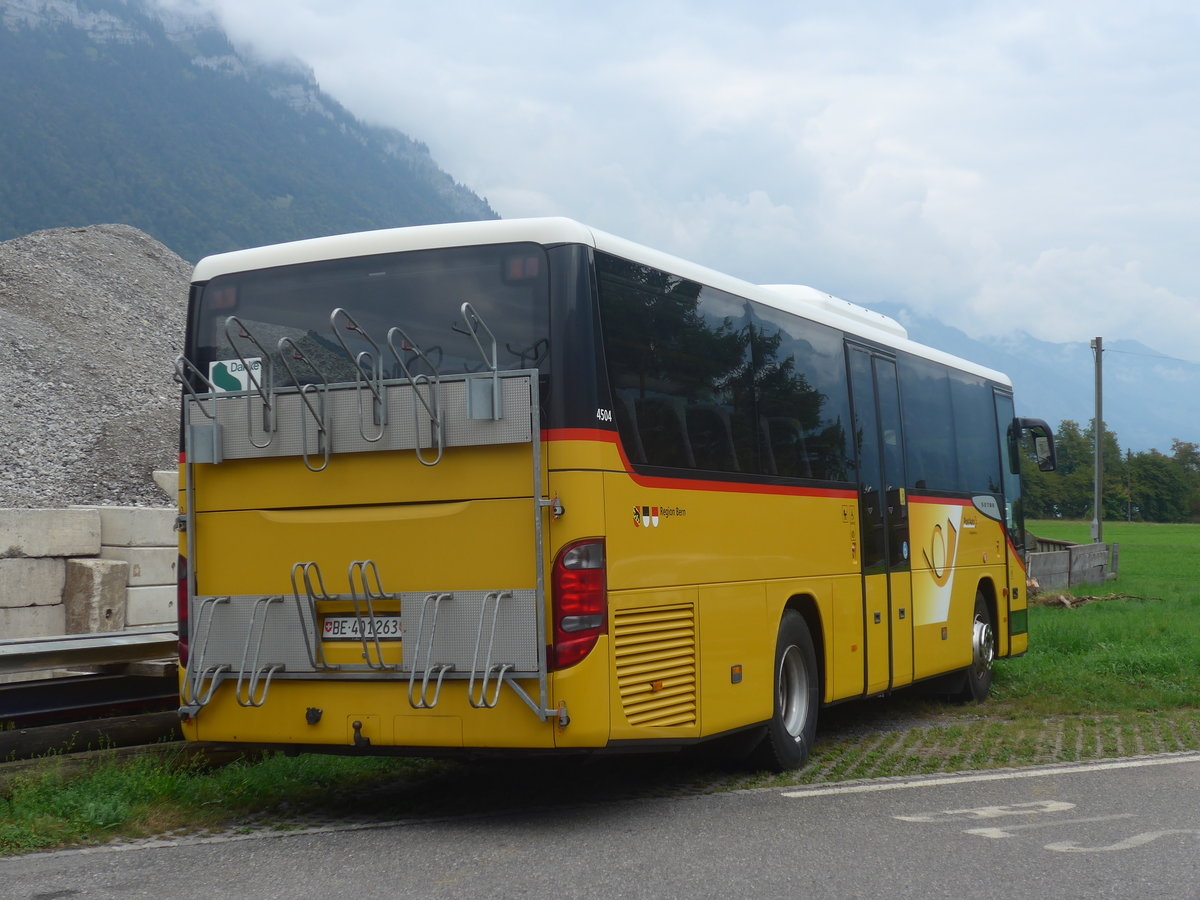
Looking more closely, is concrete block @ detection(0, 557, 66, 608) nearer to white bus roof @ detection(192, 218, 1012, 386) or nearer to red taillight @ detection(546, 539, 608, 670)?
white bus roof @ detection(192, 218, 1012, 386)

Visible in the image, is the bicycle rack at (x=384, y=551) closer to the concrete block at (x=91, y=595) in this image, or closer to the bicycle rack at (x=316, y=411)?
the bicycle rack at (x=316, y=411)

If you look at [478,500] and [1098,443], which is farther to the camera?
[1098,443]

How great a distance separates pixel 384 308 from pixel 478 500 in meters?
1.25

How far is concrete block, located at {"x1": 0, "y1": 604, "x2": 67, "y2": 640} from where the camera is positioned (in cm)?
1538

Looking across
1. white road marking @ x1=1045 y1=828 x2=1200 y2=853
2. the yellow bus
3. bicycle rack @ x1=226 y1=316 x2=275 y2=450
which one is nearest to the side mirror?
the yellow bus

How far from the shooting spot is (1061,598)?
24406mm

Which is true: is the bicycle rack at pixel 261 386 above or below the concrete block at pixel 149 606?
above

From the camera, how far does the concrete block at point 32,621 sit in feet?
50.4

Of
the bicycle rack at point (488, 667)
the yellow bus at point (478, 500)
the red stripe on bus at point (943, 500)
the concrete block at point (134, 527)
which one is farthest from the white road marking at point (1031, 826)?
the concrete block at point (134, 527)

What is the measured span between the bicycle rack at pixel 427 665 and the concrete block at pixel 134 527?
10.4 metres

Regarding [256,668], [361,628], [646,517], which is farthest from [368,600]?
[646,517]

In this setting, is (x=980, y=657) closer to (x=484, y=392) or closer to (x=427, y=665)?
(x=427, y=665)

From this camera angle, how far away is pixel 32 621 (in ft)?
51.0

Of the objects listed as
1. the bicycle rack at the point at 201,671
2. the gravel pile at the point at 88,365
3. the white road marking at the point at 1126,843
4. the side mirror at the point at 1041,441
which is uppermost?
the gravel pile at the point at 88,365
